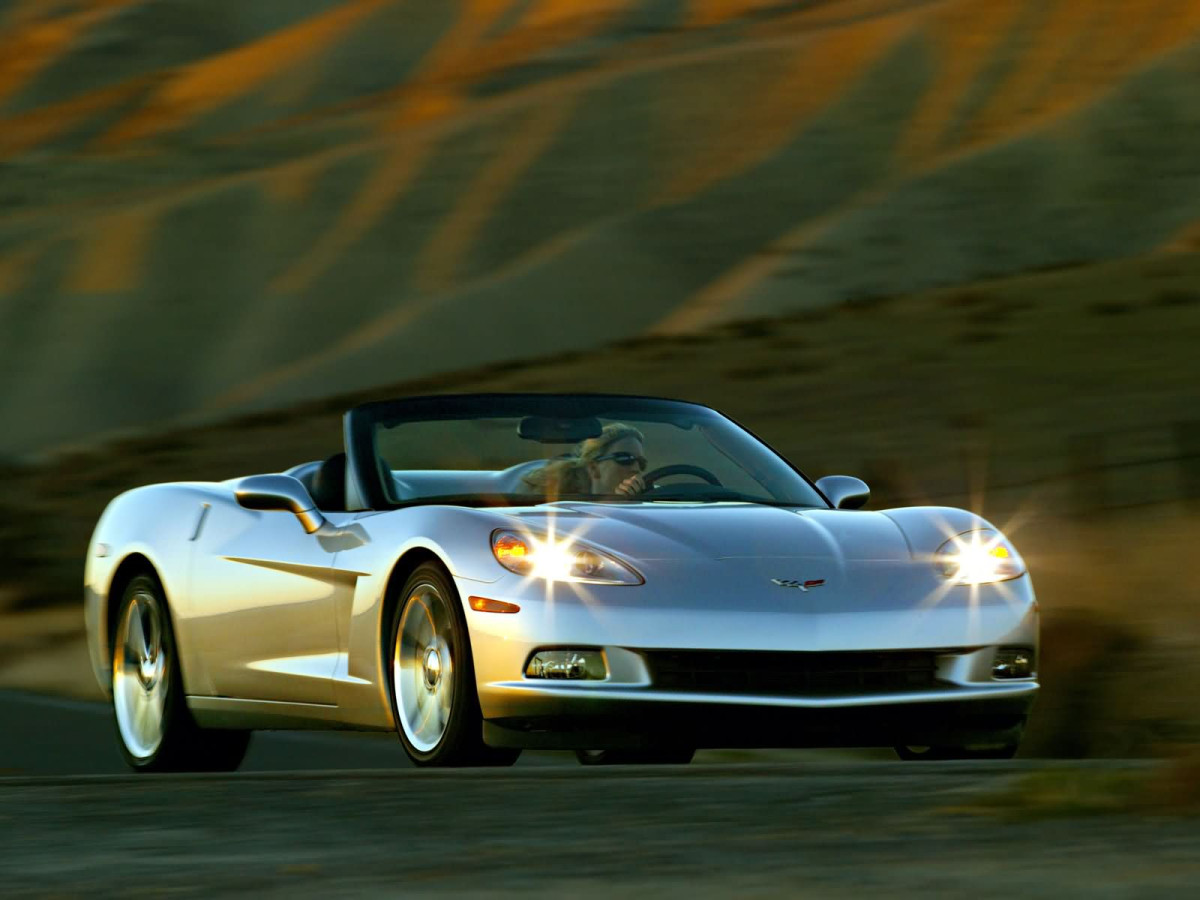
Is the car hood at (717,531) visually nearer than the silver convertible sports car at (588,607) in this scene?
No

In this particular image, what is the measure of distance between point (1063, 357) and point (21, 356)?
31.3 m

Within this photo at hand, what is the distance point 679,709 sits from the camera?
7.05 meters

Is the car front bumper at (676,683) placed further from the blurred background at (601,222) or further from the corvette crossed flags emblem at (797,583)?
the blurred background at (601,222)

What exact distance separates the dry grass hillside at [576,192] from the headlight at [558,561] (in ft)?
119

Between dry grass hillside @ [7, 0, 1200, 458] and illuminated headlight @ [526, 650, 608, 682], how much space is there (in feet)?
119

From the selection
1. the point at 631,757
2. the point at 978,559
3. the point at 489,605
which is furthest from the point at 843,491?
the point at 489,605

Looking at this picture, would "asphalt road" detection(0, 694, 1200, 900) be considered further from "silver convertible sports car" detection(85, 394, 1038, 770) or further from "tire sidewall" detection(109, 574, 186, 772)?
"tire sidewall" detection(109, 574, 186, 772)

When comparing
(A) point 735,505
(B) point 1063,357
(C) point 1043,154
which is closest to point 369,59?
(C) point 1043,154

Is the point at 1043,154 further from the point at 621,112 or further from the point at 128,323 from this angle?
the point at 128,323

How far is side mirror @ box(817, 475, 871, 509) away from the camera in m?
8.58

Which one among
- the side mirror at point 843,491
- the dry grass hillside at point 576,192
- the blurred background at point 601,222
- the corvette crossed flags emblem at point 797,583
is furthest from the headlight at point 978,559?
the dry grass hillside at point 576,192

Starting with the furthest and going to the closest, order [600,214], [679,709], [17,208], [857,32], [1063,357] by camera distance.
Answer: [17,208] → [857,32] → [600,214] → [1063,357] → [679,709]

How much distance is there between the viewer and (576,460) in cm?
845

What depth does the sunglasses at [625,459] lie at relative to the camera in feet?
27.7
